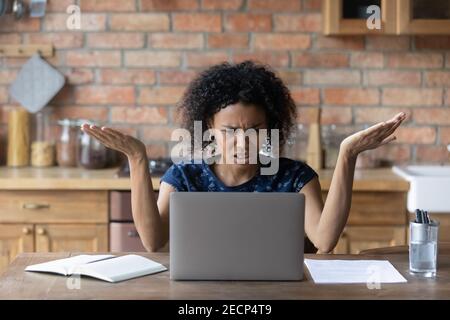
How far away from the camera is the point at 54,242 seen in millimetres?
3240

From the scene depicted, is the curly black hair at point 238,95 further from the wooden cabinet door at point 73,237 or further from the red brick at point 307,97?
the red brick at point 307,97

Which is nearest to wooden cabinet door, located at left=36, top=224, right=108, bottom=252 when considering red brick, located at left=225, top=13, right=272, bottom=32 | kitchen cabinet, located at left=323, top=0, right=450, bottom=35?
red brick, located at left=225, top=13, right=272, bottom=32

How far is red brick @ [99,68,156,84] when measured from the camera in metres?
3.70

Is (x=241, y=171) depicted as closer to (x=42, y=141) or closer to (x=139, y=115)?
(x=139, y=115)

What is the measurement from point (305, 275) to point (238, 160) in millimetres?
534

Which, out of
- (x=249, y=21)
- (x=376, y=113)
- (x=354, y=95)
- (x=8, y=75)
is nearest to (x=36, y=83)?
(x=8, y=75)

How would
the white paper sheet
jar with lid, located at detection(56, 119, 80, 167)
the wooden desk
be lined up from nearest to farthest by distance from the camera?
1. the wooden desk
2. the white paper sheet
3. jar with lid, located at detection(56, 119, 80, 167)

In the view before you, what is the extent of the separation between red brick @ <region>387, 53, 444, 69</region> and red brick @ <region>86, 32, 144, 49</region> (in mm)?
1199

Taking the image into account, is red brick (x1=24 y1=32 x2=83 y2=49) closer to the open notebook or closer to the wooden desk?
the open notebook

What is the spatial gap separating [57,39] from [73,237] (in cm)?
102

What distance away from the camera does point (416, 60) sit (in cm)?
369

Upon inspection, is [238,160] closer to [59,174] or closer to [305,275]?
[305,275]

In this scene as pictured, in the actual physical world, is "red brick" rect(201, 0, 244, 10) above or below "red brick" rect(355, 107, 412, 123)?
above
